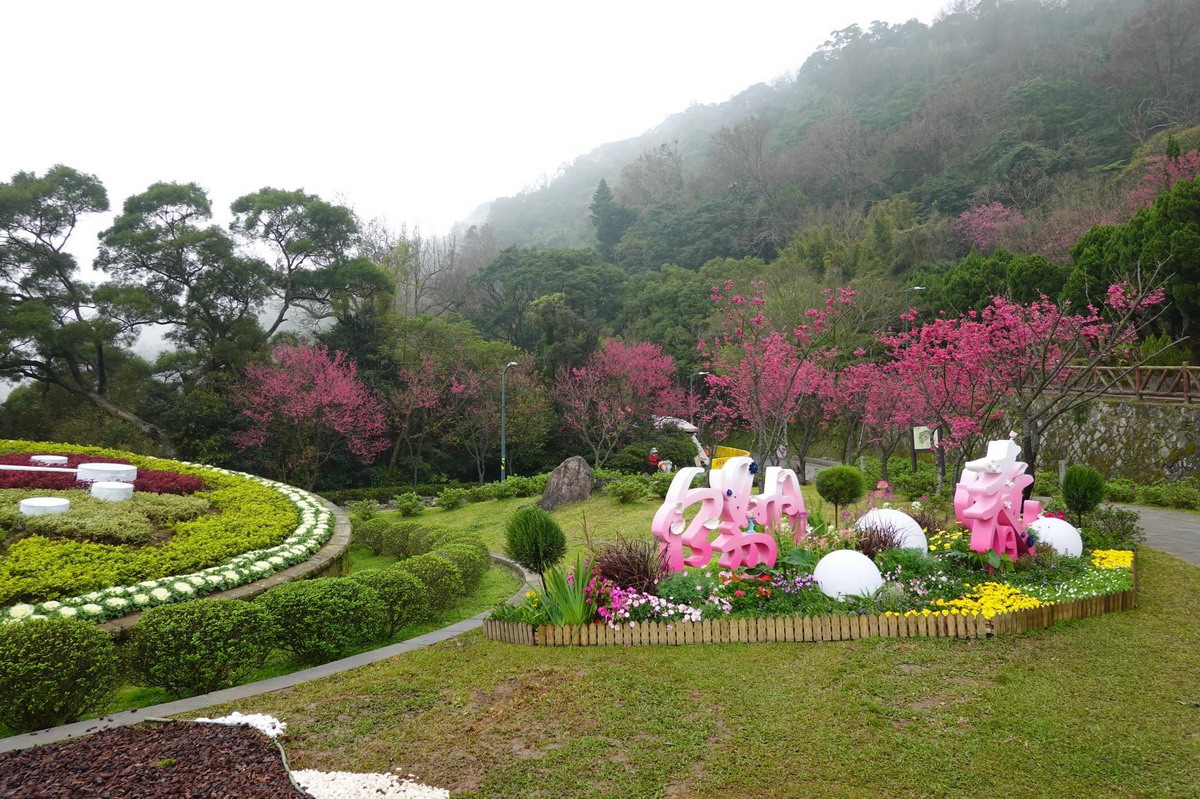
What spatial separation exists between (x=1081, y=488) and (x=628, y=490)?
8.90 metres

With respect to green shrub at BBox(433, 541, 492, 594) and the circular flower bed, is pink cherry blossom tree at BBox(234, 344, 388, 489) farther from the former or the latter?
green shrub at BBox(433, 541, 492, 594)

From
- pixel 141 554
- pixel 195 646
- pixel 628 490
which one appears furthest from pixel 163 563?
pixel 628 490

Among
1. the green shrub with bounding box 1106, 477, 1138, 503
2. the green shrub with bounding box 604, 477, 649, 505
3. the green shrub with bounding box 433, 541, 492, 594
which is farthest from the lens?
the green shrub with bounding box 604, 477, 649, 505

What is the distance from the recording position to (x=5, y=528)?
7.86 meters

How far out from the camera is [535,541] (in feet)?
23.5

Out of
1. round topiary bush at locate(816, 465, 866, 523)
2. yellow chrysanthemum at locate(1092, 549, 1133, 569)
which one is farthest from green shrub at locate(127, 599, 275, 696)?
round topiary bush at locate(816, 465, 866, 523)

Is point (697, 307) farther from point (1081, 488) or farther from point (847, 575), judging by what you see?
point (847, 575)

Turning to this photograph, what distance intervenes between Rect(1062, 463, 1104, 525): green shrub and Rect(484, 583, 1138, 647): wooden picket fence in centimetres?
471

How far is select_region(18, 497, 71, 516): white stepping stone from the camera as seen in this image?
809cm

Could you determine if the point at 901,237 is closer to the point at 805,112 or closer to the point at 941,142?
the point at 941,142

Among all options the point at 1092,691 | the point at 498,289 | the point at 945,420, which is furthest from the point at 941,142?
the point at 1092,691

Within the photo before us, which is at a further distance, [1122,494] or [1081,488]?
[1122,494]

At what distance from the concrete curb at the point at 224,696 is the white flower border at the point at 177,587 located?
0.83 meters

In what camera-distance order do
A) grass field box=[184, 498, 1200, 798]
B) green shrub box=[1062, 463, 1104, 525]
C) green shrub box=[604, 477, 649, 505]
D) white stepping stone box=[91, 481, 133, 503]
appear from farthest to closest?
green shrub box=[604, 477, 649, 505] → green shrub box=[1062, 463, 1104, 525] → white stepping stone box=[91, 481, 133, 503] → grass field box=[184, 498, 1200, 798]
